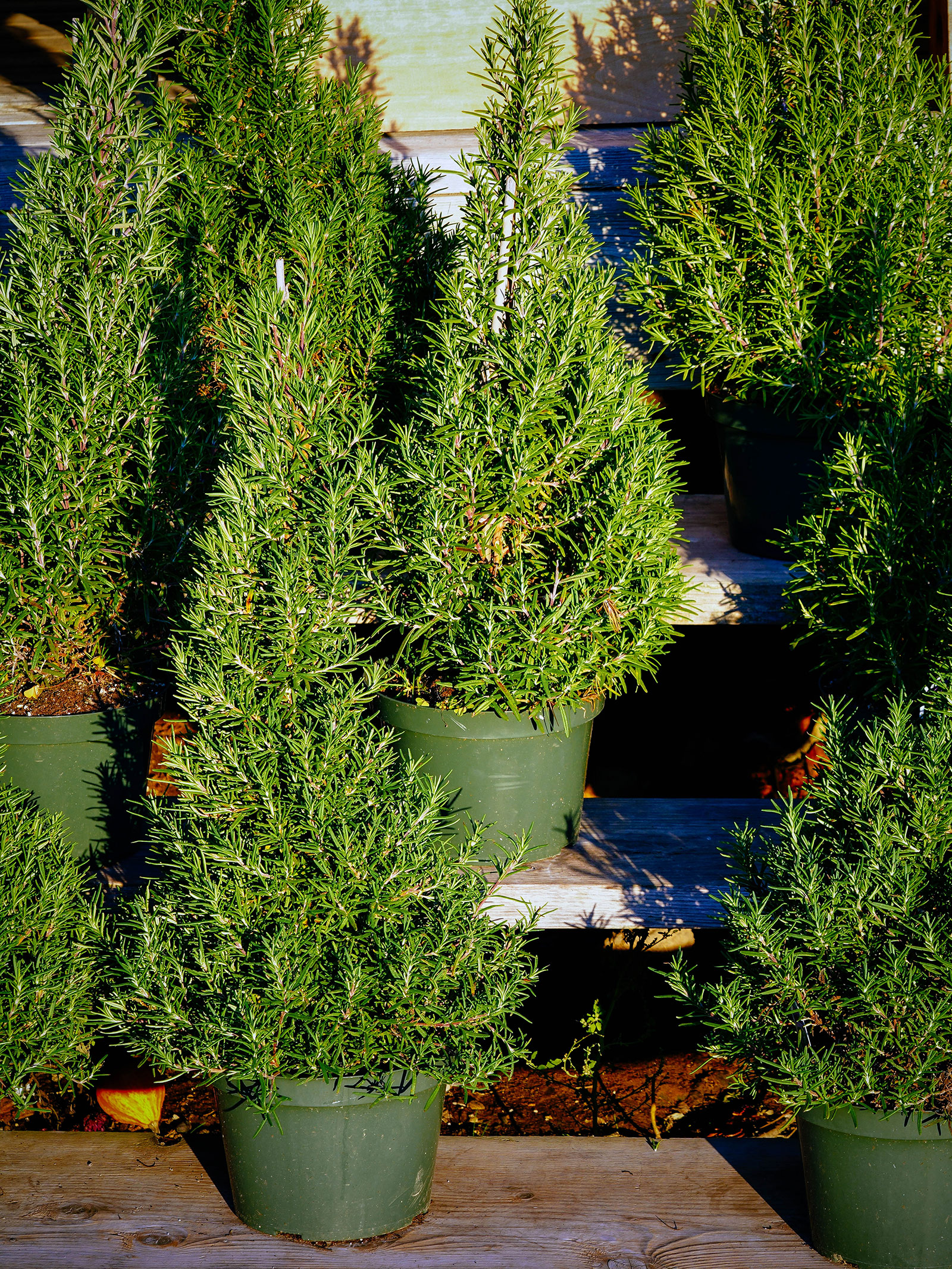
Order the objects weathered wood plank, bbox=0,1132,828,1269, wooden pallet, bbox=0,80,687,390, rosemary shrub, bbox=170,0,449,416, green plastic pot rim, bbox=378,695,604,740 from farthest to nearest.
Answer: wooden pallet, bbox=0,80,687,390 < rosemary shrub, bbox=170,0,449,416 < green plastic pot rim, bbox=378,695,604,740 < weathered wood plank, bbox=0,1132,828,1269

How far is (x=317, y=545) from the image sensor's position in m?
1.47

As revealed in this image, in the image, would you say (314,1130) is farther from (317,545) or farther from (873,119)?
(873,119)

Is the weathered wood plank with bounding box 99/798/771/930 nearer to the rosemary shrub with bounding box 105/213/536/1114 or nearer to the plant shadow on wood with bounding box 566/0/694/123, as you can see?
the rosemary shrub with bounding box 105/213/536/1114

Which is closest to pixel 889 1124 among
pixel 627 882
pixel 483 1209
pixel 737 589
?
pixel 627 882

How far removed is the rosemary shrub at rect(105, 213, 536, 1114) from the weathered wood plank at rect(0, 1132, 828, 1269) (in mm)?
341

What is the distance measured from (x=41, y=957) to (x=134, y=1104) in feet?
2.20

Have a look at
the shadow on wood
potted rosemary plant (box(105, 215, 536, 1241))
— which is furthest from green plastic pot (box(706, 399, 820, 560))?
the shadow on wood

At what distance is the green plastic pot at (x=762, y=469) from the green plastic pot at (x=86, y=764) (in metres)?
1.33

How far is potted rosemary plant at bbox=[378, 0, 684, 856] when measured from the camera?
159cm

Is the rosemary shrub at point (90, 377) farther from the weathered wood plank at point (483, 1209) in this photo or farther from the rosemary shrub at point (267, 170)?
the weathered wood plank at point (483, 1209)

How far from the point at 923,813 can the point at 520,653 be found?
2.09 ft

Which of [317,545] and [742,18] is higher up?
[742,18]

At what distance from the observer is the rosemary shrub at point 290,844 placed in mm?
1399

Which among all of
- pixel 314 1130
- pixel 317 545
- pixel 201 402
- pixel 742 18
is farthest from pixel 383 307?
pixel 314 1130
